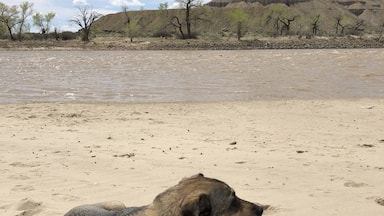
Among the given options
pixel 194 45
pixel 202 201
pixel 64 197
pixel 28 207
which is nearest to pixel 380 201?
pixel 202 201

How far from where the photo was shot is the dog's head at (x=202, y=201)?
9.87ft

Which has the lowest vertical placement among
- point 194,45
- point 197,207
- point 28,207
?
point 28,207

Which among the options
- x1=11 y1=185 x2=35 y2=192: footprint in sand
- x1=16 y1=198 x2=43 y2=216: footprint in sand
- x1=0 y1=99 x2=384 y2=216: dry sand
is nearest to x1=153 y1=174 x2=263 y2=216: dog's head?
x1=0 y1=99 x2=384 y2=216: dry sand

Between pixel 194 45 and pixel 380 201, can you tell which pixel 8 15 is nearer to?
pixel 194 45

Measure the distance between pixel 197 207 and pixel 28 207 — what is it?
3.48 meters

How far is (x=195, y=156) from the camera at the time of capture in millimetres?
7887

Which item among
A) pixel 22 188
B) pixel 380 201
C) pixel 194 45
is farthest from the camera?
pixel 194 45

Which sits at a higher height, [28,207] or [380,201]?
[380,201]

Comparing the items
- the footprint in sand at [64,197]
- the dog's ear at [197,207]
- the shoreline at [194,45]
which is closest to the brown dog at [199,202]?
the dog's ear at [197,207]

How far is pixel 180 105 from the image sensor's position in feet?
47.6

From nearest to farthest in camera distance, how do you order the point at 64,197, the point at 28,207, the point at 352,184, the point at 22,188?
the point at 28,207, the point at 64,197, the point at 352,184, the point at 22,188

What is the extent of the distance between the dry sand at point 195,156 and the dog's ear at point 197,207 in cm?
250

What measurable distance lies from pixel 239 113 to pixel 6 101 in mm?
Answer: 8377

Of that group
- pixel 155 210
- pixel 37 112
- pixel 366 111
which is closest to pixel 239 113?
pixel 366 111
